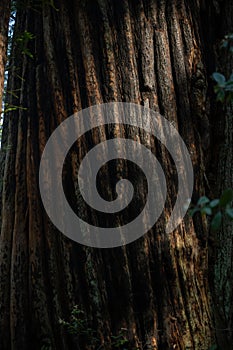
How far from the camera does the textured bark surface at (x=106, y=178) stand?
140 inches

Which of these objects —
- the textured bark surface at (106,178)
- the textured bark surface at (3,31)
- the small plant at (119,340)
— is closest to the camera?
the textured bark surface at (3,31)

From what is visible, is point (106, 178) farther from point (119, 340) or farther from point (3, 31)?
point (3, 31)

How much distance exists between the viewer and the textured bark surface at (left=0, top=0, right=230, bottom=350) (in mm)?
3553

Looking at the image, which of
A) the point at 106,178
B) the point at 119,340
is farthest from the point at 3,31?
the point at 119,340

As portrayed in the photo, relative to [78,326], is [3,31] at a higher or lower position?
higher

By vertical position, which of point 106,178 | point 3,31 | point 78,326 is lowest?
point 78,326

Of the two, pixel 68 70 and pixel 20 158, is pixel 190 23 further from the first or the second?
pixel 20 158

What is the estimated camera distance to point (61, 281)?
11.8ft

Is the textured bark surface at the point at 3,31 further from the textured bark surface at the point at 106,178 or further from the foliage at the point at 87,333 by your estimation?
the foliage at the point at 87,333

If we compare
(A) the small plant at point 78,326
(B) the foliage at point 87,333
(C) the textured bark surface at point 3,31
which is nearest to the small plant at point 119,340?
(B) the foliage at point 87,333

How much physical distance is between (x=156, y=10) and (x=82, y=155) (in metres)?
1.35

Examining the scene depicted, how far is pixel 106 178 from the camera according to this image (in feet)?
12.0

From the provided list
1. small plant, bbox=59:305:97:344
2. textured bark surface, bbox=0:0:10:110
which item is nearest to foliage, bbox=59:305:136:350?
small plant, bbox=59:305:97:344

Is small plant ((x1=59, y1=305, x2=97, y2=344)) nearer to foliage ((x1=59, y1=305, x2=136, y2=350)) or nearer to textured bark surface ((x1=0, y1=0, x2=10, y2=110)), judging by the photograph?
foliage ((x1=59, y1=305, x2=136, y2=350))
